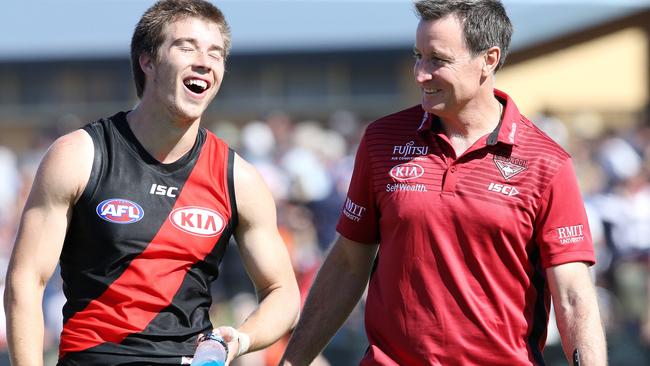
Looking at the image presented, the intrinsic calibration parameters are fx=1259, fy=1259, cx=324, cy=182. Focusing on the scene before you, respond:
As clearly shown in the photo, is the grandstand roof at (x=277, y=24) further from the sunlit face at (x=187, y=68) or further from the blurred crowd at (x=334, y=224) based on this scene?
the sunlit face at (x=187, y=68)

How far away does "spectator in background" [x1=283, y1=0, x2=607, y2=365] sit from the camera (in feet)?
16.9

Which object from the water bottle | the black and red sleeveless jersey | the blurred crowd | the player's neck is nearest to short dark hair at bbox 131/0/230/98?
the player's neck

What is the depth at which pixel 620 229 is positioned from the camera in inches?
511

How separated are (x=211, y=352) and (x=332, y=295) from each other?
0.94 m

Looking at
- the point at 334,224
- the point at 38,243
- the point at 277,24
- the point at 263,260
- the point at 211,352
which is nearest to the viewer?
the point at 211,352

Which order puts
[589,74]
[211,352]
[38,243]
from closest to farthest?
[211,352] → [38,243] → [589,74]

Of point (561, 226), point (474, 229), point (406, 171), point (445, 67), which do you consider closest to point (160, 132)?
point (406, 171)

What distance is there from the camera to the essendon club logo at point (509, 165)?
5.20 metres

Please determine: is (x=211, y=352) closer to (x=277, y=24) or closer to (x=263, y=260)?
(x=263, y=260)

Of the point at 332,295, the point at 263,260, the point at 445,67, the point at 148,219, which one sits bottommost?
the point at 332,295

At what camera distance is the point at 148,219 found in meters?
5.18

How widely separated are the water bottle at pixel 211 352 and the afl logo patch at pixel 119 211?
57cm

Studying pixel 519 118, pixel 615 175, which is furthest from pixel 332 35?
pixel 519 118

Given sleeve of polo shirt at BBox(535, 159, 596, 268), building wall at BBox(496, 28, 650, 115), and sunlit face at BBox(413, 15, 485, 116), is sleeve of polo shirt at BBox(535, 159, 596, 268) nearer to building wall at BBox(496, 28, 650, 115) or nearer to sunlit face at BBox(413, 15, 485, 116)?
sunlit face at BBox(413, 15, 485, 116)
